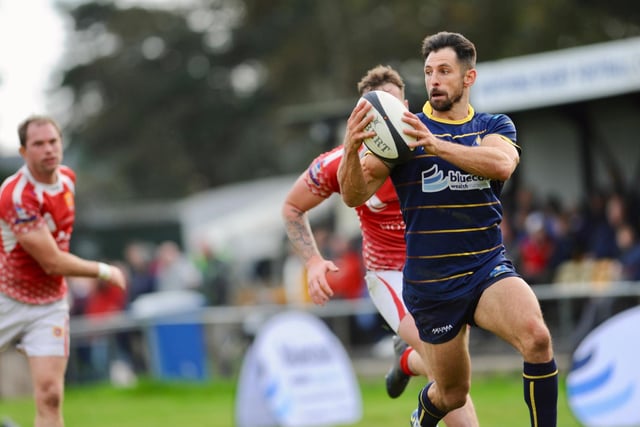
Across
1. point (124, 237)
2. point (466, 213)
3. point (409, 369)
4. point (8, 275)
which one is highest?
point (466, 213)

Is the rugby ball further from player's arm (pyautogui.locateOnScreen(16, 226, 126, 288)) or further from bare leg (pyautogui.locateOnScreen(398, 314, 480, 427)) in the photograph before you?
player's arm (pyautogui.locateOnScreen(16, 226, 126, 288))

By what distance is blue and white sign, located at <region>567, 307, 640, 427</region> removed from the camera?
10.6 m

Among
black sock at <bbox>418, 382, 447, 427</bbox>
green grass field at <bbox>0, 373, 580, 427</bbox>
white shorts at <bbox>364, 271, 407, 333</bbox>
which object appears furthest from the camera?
green grass field at <bbox>0, 373, 580, 427</bbox>

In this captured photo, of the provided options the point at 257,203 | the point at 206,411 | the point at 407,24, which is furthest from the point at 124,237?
the point at 206,411

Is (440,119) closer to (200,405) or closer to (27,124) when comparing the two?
(27,124)

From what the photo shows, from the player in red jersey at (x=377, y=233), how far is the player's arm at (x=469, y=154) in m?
1.30

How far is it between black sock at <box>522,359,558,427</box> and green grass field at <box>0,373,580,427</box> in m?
4.99

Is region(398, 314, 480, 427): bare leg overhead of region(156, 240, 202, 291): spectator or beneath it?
overhead

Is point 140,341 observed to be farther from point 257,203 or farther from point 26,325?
point 257,203

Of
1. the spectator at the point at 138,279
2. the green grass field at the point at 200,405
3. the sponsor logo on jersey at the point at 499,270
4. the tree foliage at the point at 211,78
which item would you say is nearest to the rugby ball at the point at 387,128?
the sponsor logo on jersey at the point at 499,270

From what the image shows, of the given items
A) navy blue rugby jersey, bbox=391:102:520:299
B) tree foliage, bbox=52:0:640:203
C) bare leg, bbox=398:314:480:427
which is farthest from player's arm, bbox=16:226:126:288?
tree foliage, bbox=52:0:640:203

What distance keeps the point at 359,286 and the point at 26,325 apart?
9.44m

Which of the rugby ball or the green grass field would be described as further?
the green grass field

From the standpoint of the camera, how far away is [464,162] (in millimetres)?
6438
